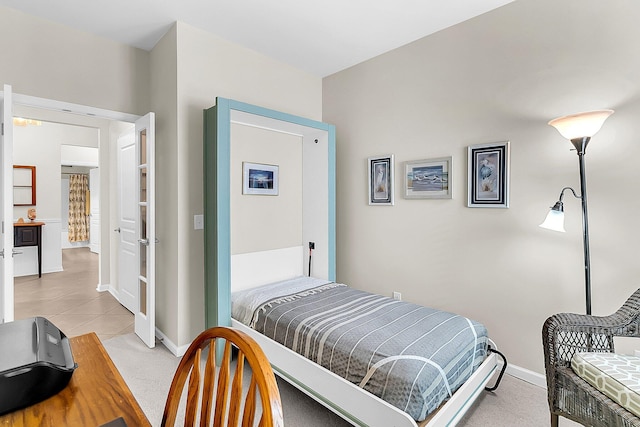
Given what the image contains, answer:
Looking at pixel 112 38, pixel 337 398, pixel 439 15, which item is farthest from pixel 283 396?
pixel 112 38

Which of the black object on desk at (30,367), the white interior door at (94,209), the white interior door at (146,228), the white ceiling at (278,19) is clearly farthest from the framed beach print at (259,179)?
the white interior door at (94,209)

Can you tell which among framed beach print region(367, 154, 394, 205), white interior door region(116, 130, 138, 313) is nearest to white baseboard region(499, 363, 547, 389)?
framed beach print region(367, 154, 394, 205)

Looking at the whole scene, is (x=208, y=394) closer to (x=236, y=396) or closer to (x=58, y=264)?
(x=236, y=396)

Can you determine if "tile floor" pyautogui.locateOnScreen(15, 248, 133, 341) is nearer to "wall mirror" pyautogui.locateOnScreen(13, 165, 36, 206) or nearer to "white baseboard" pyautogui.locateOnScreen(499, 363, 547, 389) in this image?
"wall mirror" pyautogui.locateOnScreen(13, 165, 36, 206)

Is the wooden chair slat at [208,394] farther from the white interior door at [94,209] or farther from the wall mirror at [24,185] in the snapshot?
the white interior door at [94,209]

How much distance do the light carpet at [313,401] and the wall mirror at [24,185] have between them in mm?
4586

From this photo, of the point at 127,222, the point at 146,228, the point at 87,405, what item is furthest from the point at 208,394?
the point at 127,222

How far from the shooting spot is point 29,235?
5238 mm

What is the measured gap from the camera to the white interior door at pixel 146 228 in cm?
275

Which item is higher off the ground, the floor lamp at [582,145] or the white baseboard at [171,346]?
the floor lamp at [582,145]

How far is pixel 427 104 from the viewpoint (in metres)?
2.90

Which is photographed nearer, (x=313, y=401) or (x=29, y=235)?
(x=313, y=401)

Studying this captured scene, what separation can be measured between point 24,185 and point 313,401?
625 centimetres

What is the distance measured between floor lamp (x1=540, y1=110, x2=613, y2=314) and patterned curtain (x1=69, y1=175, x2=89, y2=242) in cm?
1093
